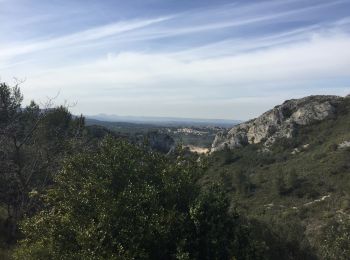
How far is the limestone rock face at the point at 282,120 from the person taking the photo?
10575 centimetres

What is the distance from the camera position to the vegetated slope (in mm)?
46219

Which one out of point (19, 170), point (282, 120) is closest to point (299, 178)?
point (282, 120)

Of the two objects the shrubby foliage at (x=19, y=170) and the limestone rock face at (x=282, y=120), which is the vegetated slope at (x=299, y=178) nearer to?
the limestone rock face at (x=282, y=120)

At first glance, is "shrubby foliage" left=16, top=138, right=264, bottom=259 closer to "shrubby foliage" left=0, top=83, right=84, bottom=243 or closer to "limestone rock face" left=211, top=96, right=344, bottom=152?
"shrubby foliage" left=0, top=83, right=84, bottom=243

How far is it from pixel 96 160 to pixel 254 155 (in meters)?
87.7

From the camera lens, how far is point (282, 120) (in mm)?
114250

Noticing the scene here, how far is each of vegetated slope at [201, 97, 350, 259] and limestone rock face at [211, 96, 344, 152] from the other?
2012 mm

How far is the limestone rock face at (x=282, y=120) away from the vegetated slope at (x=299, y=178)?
2012mm

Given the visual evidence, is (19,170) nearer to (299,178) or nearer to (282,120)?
(299,178)

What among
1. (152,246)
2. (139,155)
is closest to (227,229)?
(152,246)

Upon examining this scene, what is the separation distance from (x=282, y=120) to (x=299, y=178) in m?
45.6

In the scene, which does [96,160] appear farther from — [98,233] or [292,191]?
[292,191]

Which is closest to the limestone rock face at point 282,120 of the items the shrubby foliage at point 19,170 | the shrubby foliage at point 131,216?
the shrubby foliage at point 19,170

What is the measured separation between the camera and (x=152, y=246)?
15484mm
